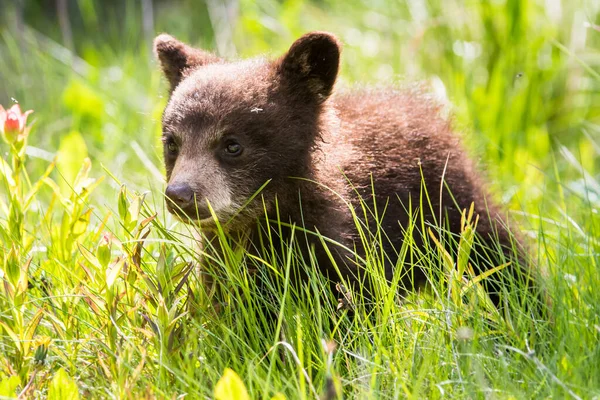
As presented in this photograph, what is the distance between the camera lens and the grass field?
2895 millimetres

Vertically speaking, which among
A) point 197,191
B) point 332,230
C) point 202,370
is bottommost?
point 202,370

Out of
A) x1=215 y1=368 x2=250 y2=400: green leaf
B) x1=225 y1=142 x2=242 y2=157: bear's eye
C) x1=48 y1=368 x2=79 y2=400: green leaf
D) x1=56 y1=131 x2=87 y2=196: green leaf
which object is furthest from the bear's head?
x1=215 y1=368 x2=250 y2=400: green leaf

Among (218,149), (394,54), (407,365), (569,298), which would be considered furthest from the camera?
(394,54)

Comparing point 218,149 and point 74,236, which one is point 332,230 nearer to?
point 218,149

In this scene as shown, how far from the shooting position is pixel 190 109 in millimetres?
3770

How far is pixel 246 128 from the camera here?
3.69 m

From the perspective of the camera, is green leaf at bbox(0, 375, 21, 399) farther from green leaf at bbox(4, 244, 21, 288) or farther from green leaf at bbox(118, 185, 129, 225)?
green leaf at bbox(118, 185, 129, 225)

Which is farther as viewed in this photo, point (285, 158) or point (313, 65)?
point (313, 65)

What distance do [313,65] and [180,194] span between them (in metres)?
0.94

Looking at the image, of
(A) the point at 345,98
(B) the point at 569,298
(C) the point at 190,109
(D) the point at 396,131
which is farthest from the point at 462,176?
(C) the point at 190,109

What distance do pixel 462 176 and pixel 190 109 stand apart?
59.5 inches

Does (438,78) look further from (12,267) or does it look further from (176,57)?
(12,267)

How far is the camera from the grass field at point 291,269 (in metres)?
2.89

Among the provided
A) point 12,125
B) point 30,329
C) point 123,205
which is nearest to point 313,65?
point 123,205
